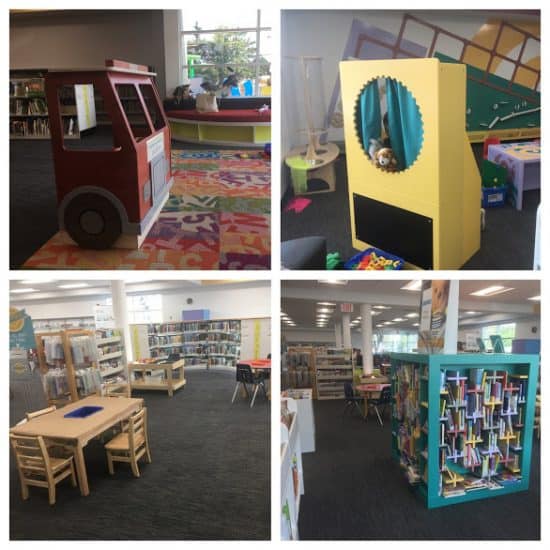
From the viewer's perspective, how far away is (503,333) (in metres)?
2.11

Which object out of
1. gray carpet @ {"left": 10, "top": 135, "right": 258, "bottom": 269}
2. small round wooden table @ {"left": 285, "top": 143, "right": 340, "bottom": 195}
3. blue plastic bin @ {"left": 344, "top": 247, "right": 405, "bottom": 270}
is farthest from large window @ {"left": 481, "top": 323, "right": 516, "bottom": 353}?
gray carpet @ {"left": 10, "top": 135, "right": 258, "bottom": 269}

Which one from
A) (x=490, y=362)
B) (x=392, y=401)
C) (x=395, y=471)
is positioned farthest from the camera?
(x=392, y=401)

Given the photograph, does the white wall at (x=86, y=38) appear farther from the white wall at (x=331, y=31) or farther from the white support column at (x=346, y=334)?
the white support column at (x=346, y=334)

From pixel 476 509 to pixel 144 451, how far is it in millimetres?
1626

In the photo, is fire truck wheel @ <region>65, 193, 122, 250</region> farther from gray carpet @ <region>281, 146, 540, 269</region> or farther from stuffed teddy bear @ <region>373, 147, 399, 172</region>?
stuffed teddy bear @ <region>373, 147, 399, 172</region>

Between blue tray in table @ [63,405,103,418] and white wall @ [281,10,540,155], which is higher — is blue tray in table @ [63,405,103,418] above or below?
below

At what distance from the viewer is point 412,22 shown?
10.3 ft

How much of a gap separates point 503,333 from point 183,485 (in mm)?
1625

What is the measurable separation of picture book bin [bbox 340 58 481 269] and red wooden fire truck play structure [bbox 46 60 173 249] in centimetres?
89

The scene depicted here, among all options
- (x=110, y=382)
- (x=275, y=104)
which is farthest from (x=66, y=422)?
(x=275, y=104)

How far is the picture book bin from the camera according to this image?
67.0 inches
